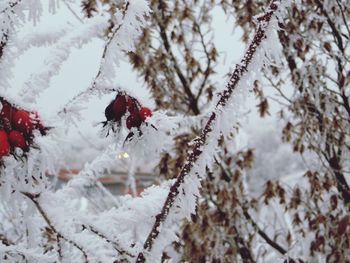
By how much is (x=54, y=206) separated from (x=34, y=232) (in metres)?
0.29

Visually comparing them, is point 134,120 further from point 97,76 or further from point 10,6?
point 10,6

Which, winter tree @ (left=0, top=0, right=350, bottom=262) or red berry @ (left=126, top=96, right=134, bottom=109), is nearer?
winter tree @ (left=0, top=0, right=350, bottom=262)

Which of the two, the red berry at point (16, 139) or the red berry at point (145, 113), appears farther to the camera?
the red berry at point (145, 113)

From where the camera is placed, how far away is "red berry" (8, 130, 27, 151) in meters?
0.89

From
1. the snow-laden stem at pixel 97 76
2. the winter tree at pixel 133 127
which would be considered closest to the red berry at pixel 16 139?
the winter tree at pixel 133 127

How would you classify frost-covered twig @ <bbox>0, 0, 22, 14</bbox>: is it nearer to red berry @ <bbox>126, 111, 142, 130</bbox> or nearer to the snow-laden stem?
the snow-laden stem

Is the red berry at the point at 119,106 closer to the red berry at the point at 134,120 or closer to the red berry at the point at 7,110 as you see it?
the red berry at the point at 134,120

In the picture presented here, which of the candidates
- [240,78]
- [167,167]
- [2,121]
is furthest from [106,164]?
[167,167]

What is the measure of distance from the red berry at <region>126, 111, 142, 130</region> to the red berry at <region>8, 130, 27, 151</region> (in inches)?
10.2

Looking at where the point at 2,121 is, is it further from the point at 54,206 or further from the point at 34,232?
the point at 34,232

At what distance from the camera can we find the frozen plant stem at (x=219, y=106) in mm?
855

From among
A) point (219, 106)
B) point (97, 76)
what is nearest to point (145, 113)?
point (97, 76)

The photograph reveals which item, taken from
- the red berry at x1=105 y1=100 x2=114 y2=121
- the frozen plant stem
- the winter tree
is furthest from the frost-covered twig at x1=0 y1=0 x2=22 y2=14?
the frozen plant stem

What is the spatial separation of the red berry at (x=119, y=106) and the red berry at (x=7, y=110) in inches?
9.5
